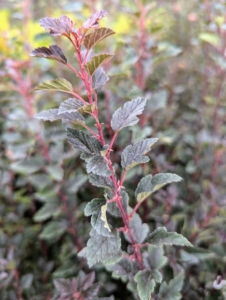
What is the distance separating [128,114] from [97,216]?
198 millimetres

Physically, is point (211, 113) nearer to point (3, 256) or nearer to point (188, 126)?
point (188, 126)

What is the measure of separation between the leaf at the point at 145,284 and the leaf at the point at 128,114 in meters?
0.31

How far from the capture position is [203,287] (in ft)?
2.93

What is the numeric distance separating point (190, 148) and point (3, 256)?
808 mm

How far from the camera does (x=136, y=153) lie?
2.02ft

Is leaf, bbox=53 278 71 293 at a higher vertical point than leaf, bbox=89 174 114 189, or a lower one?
lower

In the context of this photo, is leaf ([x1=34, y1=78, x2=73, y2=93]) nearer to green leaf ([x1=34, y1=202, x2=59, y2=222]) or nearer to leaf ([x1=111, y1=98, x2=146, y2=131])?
leaf ([x1=111, y1=98, x2=146, y2=131])

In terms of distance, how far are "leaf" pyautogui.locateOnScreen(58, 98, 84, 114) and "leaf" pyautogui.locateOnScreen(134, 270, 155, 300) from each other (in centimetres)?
36

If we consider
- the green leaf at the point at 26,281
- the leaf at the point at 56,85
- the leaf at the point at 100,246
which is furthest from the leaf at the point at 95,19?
the green leaf at the point at 26,281

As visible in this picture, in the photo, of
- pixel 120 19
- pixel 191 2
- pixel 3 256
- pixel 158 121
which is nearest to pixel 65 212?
pixel 3 256

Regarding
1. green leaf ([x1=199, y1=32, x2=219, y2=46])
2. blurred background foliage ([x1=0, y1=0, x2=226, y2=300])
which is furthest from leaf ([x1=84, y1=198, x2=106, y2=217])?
green leaf ([x1=199, y1=32, x2=219, y2=46])

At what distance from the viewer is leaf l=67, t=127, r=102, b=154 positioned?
0.59 metres

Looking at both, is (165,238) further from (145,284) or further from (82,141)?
(82,141)

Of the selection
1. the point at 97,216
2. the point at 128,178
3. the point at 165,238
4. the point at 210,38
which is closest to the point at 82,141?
the point at 97,216
